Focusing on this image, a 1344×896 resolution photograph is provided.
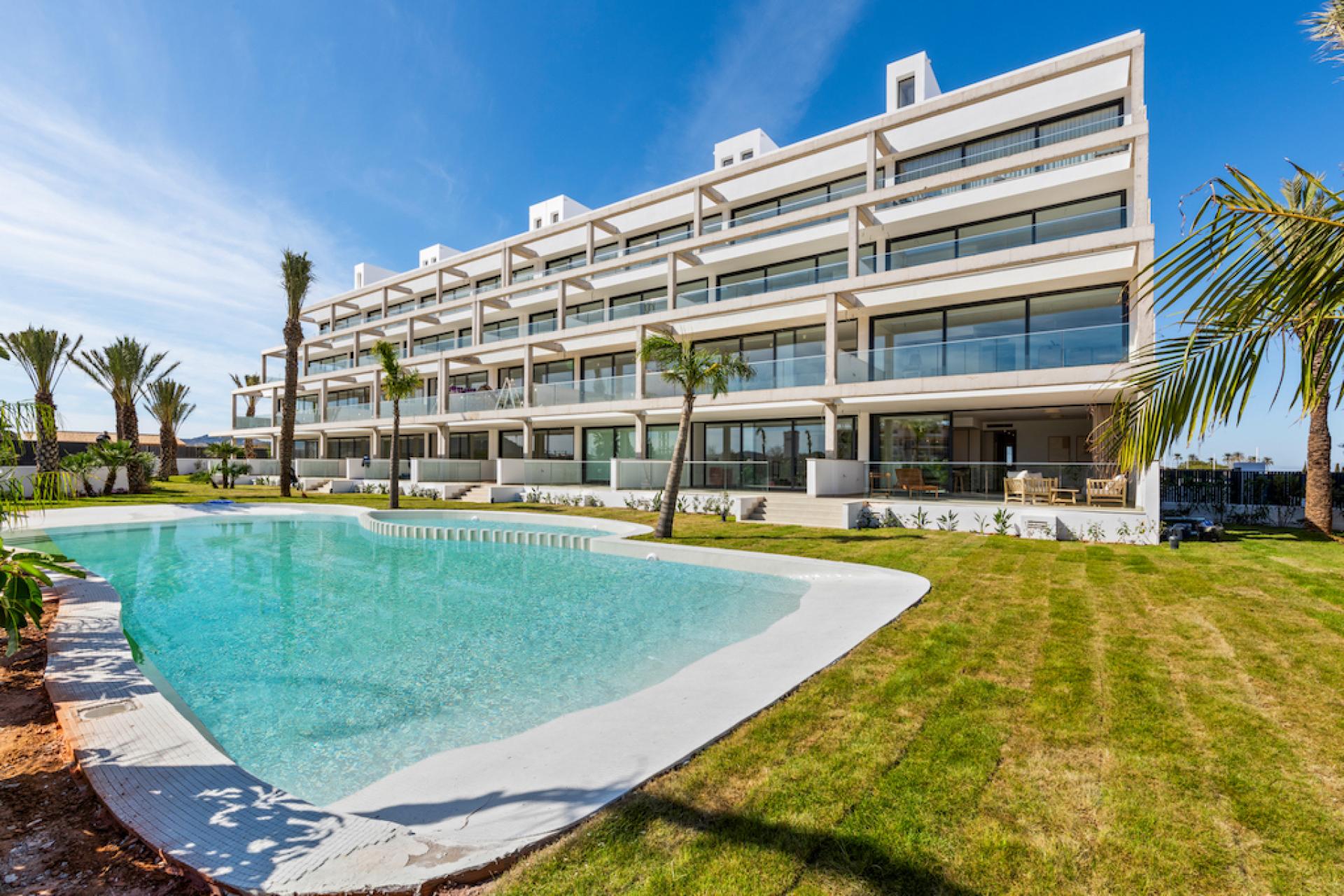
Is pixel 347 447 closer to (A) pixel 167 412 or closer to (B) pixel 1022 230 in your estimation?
(A) pixel 167 412

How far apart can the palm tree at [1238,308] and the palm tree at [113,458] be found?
1422 inches

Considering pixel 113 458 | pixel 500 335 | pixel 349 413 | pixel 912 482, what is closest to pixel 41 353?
pixel 113 458

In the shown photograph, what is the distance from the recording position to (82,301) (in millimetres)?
14602

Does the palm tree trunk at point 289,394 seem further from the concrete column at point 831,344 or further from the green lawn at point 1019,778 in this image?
the green lawn at point 1019,778

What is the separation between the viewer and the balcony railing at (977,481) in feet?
47.7

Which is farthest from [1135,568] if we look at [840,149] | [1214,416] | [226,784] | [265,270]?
[265,270]

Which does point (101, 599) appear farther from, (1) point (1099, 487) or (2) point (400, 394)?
(1) point (1099, 487)

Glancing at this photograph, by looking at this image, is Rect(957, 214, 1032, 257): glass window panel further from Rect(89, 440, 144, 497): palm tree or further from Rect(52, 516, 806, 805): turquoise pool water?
Rect(89, 440, 144, 497): palm tree

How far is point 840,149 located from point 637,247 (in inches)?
363

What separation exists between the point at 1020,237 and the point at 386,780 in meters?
20.1

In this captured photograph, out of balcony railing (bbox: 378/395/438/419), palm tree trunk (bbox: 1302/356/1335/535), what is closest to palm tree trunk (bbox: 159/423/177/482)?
balcony railing (bbox: 378/395/438/419)

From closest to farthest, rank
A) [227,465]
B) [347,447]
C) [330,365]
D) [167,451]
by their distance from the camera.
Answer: [227,465], [167,451], [347,447], [330,365]

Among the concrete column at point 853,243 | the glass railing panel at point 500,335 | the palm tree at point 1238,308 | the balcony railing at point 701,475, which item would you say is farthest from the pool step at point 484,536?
the glass railing panel at point 500,335

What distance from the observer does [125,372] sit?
3203 centimetres
